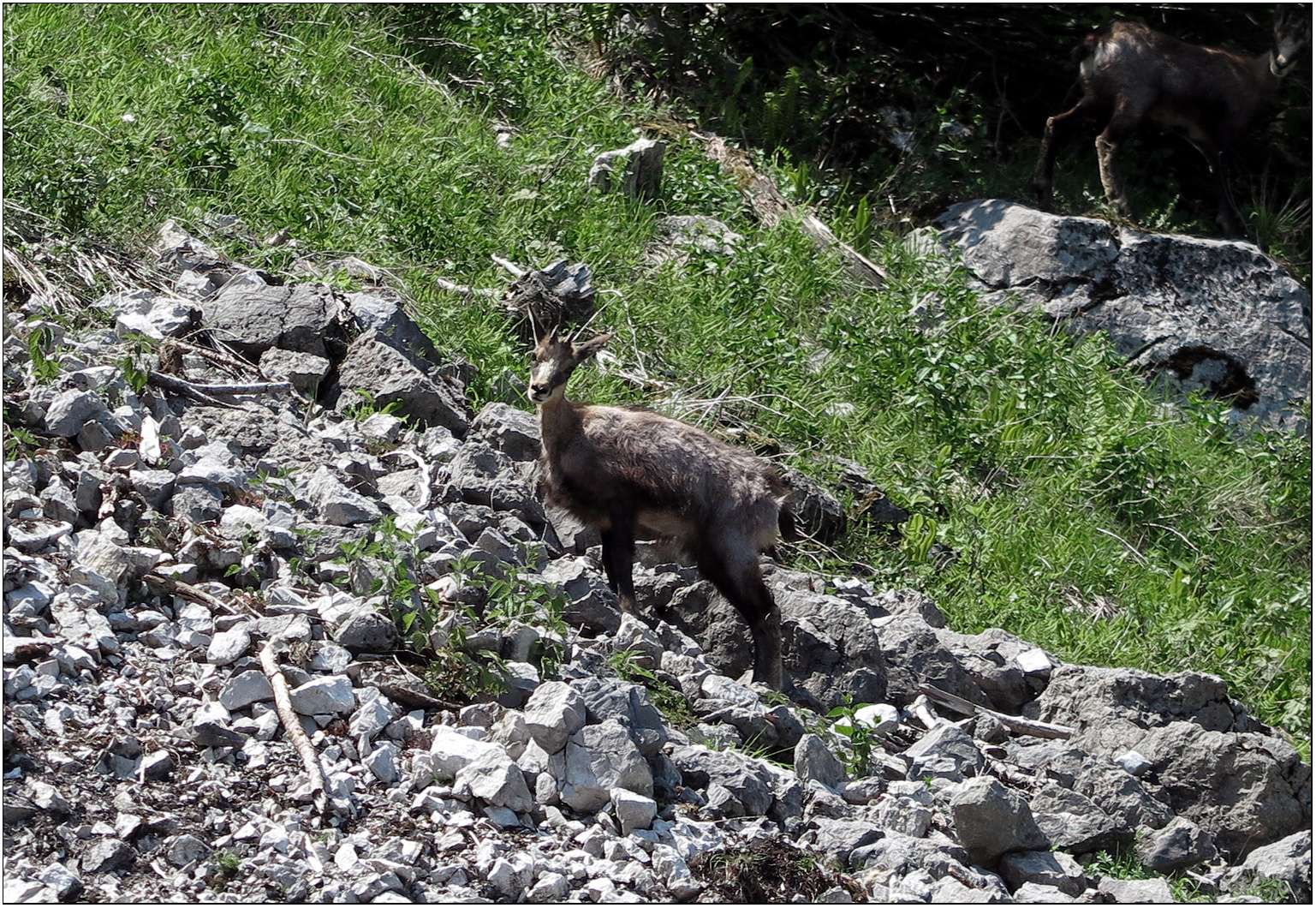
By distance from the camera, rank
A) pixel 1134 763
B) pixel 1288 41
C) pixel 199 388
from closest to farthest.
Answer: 1. pixel 1134 763
2. pixel 199 388
3. pixel 1288 41

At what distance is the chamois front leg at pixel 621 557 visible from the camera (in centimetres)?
629

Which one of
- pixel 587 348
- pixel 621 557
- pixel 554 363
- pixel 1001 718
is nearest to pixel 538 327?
pixel 587 348

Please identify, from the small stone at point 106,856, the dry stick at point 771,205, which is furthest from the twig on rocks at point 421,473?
the dry stick at point 771,205

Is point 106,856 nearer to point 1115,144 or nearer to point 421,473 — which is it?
point 421,473

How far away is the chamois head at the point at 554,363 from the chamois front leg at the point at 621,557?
2.28 feet

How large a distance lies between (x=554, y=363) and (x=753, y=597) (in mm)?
1547

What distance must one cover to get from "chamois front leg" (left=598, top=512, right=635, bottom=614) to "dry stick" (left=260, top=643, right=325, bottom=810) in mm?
2046

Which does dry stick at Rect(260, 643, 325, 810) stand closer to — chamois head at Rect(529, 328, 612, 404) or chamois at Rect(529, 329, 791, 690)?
chamois at Rect(529, 329, 791, 690)

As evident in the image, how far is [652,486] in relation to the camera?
6570 mm

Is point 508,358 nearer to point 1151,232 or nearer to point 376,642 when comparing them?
point 376,642

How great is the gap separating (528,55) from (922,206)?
3.60 meters

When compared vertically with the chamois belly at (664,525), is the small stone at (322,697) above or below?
above

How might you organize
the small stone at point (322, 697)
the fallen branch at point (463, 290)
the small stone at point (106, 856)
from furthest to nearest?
the fallen branch at point (463, 290), the small stone at point (322, 697), the small stone at point (106, 856)

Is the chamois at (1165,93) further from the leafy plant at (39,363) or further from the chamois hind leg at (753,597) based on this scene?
the leafy plant at (39,363)
